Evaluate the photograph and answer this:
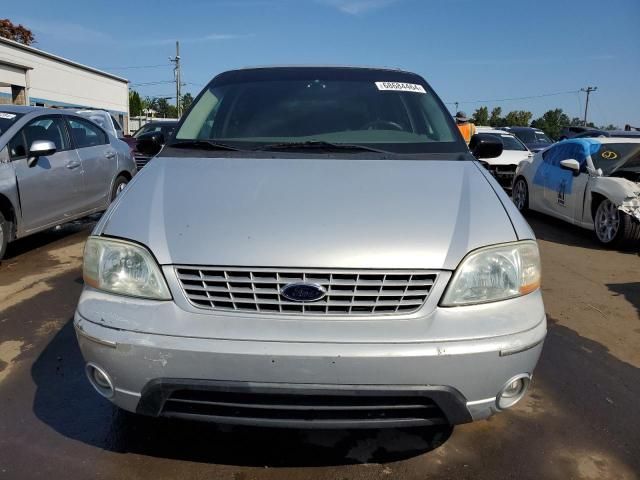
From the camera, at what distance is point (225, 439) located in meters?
2.60

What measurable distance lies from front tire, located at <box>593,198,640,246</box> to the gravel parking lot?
3197mm

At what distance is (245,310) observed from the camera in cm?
204

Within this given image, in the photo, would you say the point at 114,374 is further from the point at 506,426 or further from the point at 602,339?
the point at 602,339

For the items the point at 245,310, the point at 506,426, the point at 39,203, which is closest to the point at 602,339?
the point at 506,426

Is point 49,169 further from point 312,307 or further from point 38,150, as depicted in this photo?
point 312,307

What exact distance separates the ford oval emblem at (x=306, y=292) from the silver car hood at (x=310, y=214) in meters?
0.08

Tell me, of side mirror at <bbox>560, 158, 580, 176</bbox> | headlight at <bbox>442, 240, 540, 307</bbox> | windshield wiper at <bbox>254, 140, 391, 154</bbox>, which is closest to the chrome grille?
headlight at <bbox>442, 240, 540, 307</bbox>

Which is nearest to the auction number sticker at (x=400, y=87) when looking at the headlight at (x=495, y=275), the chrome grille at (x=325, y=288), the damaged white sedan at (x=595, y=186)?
the headlight at (x=495, y=275)

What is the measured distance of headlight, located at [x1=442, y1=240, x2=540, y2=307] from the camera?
6.86 feet

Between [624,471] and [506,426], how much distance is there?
0.53 metres

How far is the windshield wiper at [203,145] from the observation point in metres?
2.98

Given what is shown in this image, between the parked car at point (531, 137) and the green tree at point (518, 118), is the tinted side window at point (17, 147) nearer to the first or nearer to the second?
the parked car at point (531, 137)

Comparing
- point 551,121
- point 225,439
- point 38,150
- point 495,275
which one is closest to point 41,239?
point 38,150

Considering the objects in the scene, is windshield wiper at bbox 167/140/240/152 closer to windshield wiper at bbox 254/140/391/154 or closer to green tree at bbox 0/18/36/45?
windshield wiper at bbox 254/140/391/154
